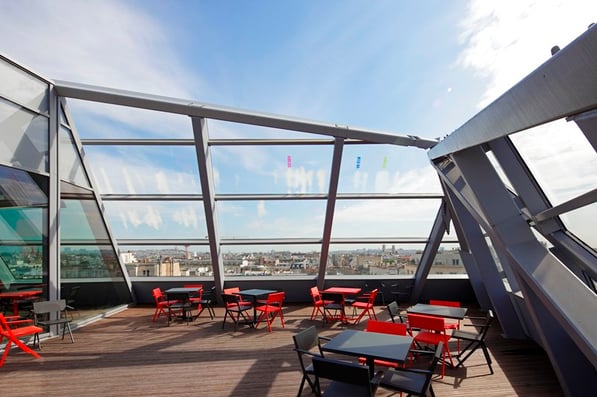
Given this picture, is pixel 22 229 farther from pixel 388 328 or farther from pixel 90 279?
pixel 388 328

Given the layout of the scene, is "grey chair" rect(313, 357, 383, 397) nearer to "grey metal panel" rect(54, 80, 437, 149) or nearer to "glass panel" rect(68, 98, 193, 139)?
"grey metal panel" rect(54, 80, 437, 149)

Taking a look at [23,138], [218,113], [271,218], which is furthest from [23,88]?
[271,218]

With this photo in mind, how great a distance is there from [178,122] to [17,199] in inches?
124

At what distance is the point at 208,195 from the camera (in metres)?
6.93

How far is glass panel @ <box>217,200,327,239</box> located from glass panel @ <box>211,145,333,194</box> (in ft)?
1.24

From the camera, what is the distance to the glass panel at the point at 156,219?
7.75 m

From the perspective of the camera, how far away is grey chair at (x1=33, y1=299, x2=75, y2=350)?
5.30 meters

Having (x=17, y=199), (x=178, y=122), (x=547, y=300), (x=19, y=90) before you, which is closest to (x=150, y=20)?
(x=178, y=122)

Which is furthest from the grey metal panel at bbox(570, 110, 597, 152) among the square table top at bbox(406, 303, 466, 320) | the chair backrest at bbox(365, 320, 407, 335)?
the square table top at bbox(406, 303, 466, 320)

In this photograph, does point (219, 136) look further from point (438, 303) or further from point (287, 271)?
point (438, 303)

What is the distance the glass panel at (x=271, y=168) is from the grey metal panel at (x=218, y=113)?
1158 millimetres

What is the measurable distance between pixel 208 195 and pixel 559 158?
19.9 ft

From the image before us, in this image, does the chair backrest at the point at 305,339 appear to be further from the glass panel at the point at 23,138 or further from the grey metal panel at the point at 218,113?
the glass panel at the point at 23,138

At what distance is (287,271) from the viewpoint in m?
9.01
